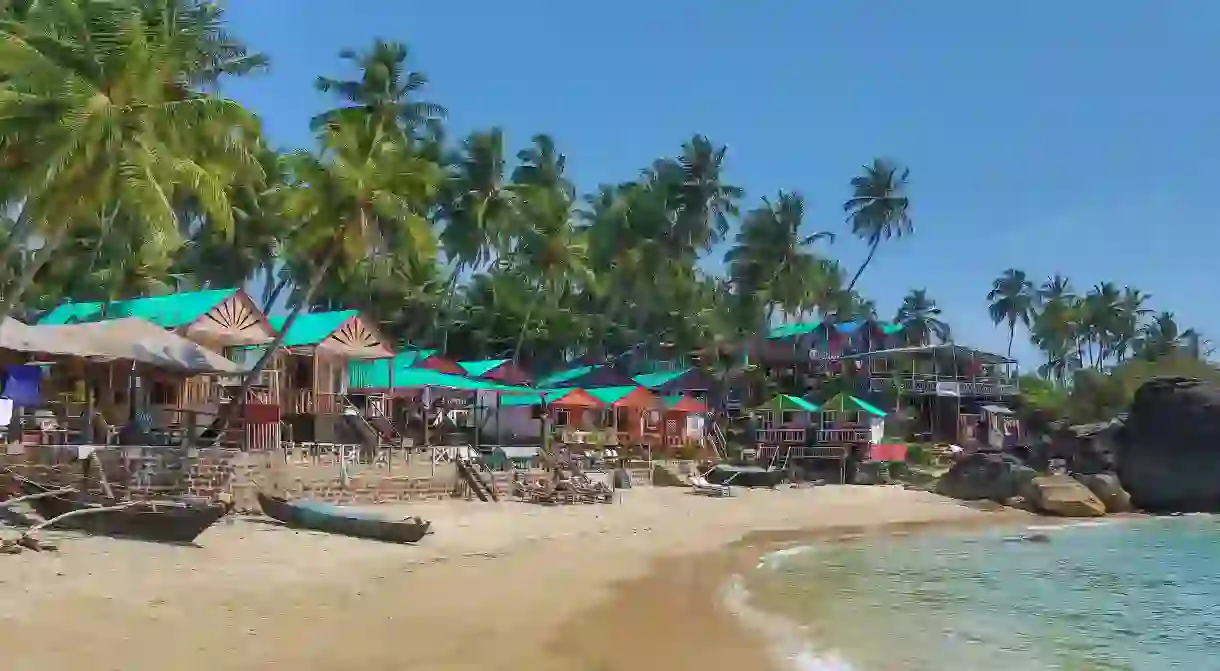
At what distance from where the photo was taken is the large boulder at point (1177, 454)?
42.6 m

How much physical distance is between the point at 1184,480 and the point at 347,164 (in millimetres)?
36211

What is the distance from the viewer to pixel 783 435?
43.5 m

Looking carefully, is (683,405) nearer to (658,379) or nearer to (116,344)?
(658,379)

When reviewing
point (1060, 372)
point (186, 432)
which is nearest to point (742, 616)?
point (186, 432)

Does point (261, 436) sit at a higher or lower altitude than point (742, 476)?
higher

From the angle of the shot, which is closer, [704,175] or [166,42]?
[166,42]

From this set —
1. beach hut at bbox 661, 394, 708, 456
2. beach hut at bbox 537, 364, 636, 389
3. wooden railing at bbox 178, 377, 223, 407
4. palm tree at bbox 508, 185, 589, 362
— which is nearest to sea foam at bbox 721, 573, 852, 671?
wooden railing at bbox 178, 377, 223, 407

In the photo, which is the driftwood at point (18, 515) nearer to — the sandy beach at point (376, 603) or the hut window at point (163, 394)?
the sandy beach at point (376, 603)

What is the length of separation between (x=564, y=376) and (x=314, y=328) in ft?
69.4

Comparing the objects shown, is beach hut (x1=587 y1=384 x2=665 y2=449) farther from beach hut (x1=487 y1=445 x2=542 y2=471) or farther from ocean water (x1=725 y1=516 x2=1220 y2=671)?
ocean water (x1=725 y1=516 x2=1220 y2=671)

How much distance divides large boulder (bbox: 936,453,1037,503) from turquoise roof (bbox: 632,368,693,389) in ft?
46.2

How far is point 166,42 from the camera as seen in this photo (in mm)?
16531

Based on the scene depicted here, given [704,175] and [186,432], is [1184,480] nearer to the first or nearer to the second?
[704,175]

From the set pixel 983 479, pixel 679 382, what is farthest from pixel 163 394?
pixel 983 479
